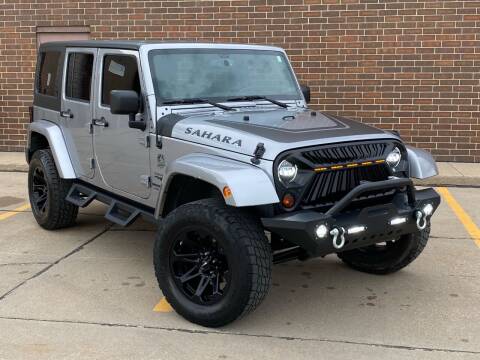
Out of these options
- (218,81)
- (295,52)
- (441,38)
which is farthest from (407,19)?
(218,81)

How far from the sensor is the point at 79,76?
556 cm

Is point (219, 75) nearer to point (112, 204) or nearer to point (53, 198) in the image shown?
point (112, 204)

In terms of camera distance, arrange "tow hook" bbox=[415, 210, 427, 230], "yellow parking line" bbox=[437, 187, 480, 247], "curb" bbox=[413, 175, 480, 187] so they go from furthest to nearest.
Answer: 1. "curb" bbox=[413, 175, 480, 187]
2. "yellow parking line" bbox=[437, 187, 480, 247]
3. "tow hook" bbox=[415, 210, 427, 230]

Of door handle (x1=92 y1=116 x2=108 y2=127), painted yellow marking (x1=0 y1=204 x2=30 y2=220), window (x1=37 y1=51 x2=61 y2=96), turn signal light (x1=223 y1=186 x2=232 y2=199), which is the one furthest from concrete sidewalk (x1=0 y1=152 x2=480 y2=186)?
turn signal light (x1=223 y1=186 x2=232 y2=199)

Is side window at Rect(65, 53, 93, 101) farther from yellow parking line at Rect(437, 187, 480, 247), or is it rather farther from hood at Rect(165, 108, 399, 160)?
yellow parking line at Rect(437, 187, 480, 247)

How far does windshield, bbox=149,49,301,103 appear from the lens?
15.1 ft

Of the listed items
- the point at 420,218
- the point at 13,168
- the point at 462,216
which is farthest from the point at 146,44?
the point at 13,168

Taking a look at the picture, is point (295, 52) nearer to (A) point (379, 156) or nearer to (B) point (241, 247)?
(A) point (379, 156)

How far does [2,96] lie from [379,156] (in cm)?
944

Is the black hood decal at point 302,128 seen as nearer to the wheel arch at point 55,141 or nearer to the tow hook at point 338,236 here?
the tow hook at point 338,236

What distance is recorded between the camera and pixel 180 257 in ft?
12.9

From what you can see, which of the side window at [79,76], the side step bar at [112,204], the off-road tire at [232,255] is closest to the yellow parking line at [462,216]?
the off-road tire at [232,255]

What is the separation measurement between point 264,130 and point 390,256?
166cm

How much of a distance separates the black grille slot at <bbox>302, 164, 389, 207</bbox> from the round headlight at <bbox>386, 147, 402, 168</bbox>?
13 cm
